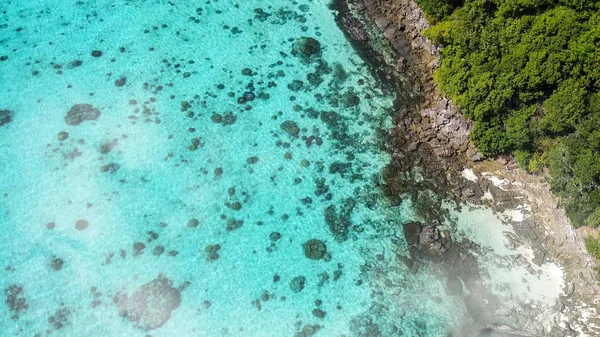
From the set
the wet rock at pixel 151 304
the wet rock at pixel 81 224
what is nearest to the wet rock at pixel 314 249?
the wet rock at pixel 151 304

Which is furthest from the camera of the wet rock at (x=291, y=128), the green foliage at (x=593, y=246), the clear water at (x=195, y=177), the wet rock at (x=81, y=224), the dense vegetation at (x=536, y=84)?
the wet rock at (x=291, y=128)

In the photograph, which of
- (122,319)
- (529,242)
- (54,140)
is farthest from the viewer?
(54,140)

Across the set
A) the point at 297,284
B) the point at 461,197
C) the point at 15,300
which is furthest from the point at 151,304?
the point at 461,197

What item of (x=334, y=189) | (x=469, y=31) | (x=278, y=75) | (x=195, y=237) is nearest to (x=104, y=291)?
(x=195, y=237)

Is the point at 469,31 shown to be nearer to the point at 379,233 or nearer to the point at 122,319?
the point at 379,233

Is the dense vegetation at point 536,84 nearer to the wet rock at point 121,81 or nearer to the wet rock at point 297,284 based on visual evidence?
the wet rock at point 297,284

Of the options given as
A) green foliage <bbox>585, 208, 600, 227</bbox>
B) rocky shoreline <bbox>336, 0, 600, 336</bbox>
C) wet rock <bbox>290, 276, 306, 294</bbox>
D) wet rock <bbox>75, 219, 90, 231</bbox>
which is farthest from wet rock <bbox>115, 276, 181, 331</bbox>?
green foliage <bbox>585, 208, 600, 227</bbox>
